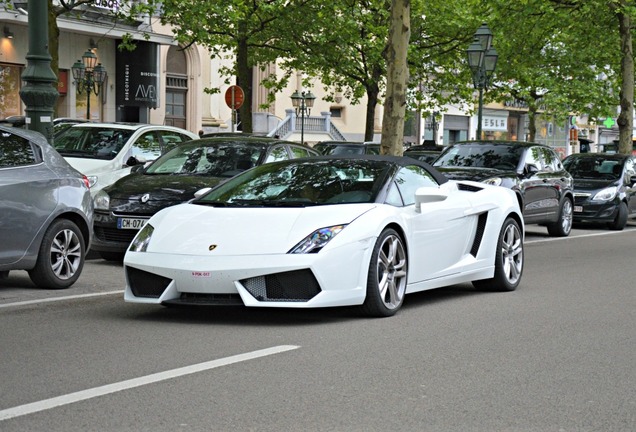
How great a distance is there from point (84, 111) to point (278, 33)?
30.3 ft

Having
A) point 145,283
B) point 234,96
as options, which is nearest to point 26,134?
point 145,283

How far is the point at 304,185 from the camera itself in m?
9.63

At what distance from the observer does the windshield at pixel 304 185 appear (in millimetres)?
9375

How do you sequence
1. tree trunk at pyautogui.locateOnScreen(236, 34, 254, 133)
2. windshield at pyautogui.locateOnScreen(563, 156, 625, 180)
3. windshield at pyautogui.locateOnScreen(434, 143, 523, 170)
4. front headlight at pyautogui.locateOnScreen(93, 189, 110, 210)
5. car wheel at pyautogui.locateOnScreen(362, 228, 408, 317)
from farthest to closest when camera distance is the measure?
tree trunk at pyautogui.locateOnScreen(236, 34, 254, 133) < windshield at pyautogui.locateOnScreen(563, 156, 625, 180) < windshield at pyautogui.locateOnScreen(434, 143, 523, 170) < front headlight at pyautogui.locateOnScreen(93, 189, 110, 210) < car wheel at pyautogui.locateOnScreen(362, 228, 408, 317)

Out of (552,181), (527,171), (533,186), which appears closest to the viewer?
(527,171)

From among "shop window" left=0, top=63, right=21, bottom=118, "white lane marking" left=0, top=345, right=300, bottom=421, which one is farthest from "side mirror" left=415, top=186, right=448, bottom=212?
"shop window" left=0, top=63, right=21, bottom=118

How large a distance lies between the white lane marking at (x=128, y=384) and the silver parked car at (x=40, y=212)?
3730mm

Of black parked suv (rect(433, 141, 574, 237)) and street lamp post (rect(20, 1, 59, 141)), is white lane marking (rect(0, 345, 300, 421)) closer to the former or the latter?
street lamp post (rect(20, 1, 59, 141))

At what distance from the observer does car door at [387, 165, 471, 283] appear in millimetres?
9641

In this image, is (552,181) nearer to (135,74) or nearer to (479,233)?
(479,233)

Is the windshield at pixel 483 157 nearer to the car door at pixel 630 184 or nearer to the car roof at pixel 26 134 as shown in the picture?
the car door at pixel 630 184

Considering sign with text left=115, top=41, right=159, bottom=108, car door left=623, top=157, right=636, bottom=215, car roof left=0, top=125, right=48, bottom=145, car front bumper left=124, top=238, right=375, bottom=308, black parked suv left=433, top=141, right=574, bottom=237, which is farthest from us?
sign with text left=115, top=41, right=159, bottom=108

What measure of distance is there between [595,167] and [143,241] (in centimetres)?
1822

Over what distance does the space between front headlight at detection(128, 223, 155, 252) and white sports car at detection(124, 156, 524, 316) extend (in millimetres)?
12
